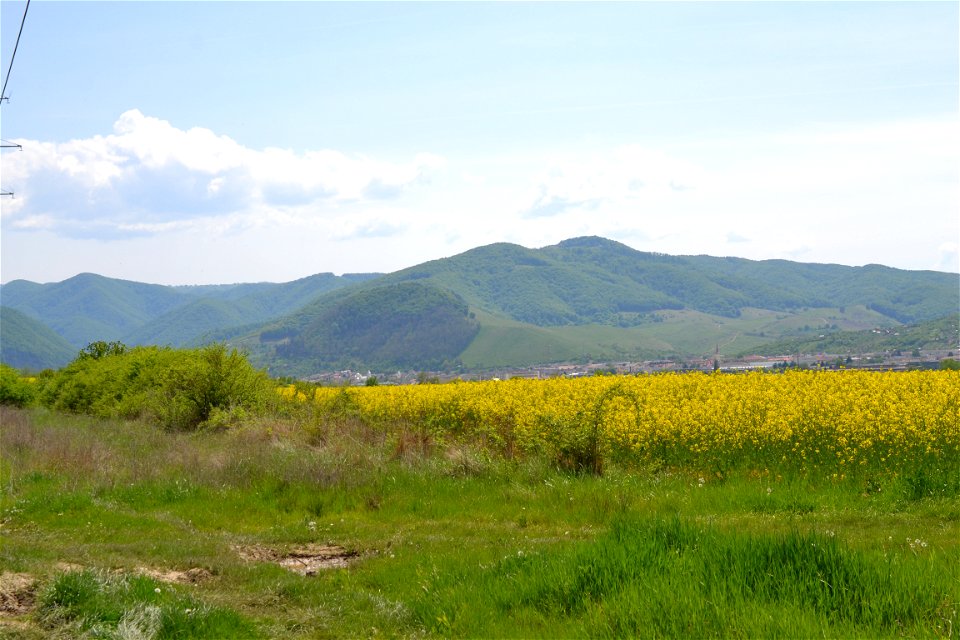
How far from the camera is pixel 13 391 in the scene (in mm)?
37344

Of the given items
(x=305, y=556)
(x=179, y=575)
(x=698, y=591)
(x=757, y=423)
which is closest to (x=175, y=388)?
(x=305, y=556)

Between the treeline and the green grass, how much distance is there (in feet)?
19.9

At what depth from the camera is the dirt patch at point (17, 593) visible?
671 cm

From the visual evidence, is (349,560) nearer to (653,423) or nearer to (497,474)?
(497,474)

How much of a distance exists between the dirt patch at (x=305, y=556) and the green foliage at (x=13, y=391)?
32.8 meters

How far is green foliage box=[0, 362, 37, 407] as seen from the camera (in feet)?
122

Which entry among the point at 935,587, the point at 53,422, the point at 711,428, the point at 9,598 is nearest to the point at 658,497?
the point at 711,428

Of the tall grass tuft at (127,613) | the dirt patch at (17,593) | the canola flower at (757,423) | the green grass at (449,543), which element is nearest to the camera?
the green grass at (449,543)

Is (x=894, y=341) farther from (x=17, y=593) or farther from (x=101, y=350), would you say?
(x=17, y=593)

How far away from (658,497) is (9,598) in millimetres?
8357

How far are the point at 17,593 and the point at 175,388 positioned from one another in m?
19.3

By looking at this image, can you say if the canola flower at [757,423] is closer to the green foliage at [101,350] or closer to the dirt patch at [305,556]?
the dirt patch at [305,556]

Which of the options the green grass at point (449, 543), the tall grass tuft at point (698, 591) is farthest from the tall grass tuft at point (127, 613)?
the tall grass tuft at point (698, 591)

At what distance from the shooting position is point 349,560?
9438mm
